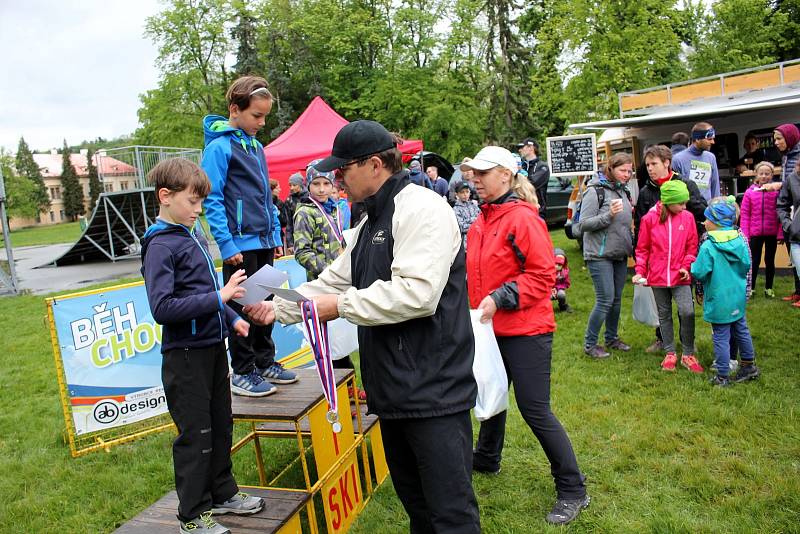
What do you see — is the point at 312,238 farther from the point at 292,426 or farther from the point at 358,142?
the point at 358,142

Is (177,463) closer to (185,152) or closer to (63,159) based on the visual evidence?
(185,152)

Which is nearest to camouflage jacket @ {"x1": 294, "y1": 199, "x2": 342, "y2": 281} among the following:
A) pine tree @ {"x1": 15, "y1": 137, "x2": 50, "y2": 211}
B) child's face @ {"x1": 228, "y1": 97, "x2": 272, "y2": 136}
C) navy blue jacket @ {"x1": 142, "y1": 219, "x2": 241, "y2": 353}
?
child's face @ {"x1": 228, "y1": 97, "x2": 272, "y2": 136}

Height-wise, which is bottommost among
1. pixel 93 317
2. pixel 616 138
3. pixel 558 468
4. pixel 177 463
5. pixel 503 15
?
pixel 558 468

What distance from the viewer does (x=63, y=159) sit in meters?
87.2

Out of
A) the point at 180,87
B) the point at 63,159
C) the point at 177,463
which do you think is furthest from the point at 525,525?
the point at 63,159

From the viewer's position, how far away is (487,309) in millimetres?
3369

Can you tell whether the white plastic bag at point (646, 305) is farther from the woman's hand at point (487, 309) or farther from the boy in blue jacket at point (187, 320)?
the boy in blue jacket at point (187, 320)

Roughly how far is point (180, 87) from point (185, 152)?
62.0ft

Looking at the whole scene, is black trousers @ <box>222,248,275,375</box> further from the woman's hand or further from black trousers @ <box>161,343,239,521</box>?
the woman's hand

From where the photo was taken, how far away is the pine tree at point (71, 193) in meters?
84.6

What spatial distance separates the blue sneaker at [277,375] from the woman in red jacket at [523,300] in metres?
1.38

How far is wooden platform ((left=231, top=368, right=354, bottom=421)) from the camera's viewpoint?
333 cm

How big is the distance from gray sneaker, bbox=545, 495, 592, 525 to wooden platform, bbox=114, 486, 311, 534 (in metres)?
1.44

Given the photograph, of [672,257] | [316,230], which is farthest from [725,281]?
[316,230]
